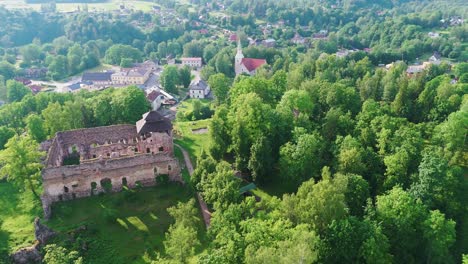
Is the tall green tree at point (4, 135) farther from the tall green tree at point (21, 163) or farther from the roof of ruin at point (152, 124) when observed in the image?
the roof of ruin at point (152, 124)

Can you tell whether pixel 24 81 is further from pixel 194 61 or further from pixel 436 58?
pixel 436 58

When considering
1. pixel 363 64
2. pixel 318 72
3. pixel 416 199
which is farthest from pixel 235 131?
pixel 363 64

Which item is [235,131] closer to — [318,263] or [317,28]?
[318,263]

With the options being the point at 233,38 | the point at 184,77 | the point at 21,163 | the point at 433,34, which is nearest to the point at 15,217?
the point at 21,163

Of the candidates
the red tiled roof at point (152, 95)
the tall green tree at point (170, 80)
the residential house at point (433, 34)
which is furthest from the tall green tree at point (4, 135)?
the residential house at point (433, 34)

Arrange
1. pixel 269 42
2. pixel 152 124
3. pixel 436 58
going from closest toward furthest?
pixel 152 124 < pixel 436 58 < pixel 269 42

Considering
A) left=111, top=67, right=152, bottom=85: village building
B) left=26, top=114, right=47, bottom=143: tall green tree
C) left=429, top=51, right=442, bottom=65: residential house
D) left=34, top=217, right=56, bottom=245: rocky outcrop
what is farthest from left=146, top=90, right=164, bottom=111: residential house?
left=429, top=51, right=442, bottom=65: residential house

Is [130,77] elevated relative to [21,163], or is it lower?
lower
